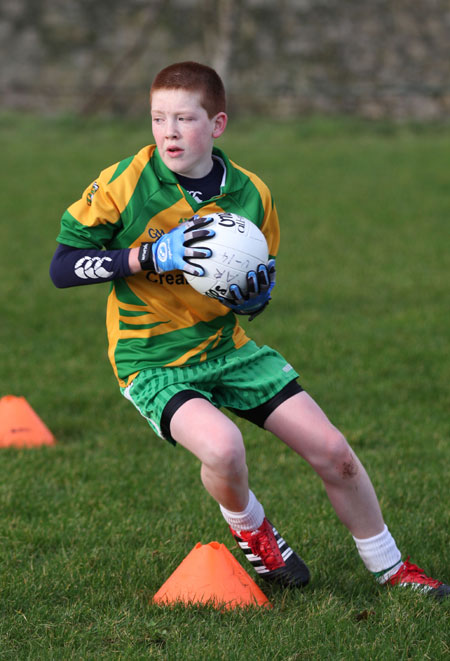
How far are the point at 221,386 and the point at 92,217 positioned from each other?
84 cm

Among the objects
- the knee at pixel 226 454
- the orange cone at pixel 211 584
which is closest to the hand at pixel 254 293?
the knee at pixel 226 454

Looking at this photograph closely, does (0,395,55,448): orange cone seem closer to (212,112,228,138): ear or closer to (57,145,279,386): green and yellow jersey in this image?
(57,145,279,386): green and yellow jersey

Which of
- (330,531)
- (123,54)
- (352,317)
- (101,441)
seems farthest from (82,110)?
(330,531)

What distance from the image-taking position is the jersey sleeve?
3.71m

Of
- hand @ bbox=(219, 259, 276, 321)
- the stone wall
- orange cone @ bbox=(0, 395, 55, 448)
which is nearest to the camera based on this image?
hand @ bbox=(219, 259, 276, 321)

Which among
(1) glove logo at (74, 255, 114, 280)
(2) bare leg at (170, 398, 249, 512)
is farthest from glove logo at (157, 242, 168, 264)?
(2) bare leg at (170, 398, 249, 512)

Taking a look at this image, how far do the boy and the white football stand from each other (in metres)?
0.03

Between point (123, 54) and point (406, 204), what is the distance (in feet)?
41.3

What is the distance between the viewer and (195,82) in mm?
3775

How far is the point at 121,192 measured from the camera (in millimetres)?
3730

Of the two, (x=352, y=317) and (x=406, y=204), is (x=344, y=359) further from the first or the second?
(x=406, y=204)

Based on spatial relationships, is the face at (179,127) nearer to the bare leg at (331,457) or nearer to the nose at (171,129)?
the nose at (171,129)

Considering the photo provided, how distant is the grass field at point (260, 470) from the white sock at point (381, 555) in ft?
0.28

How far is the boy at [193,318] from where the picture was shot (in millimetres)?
3672
